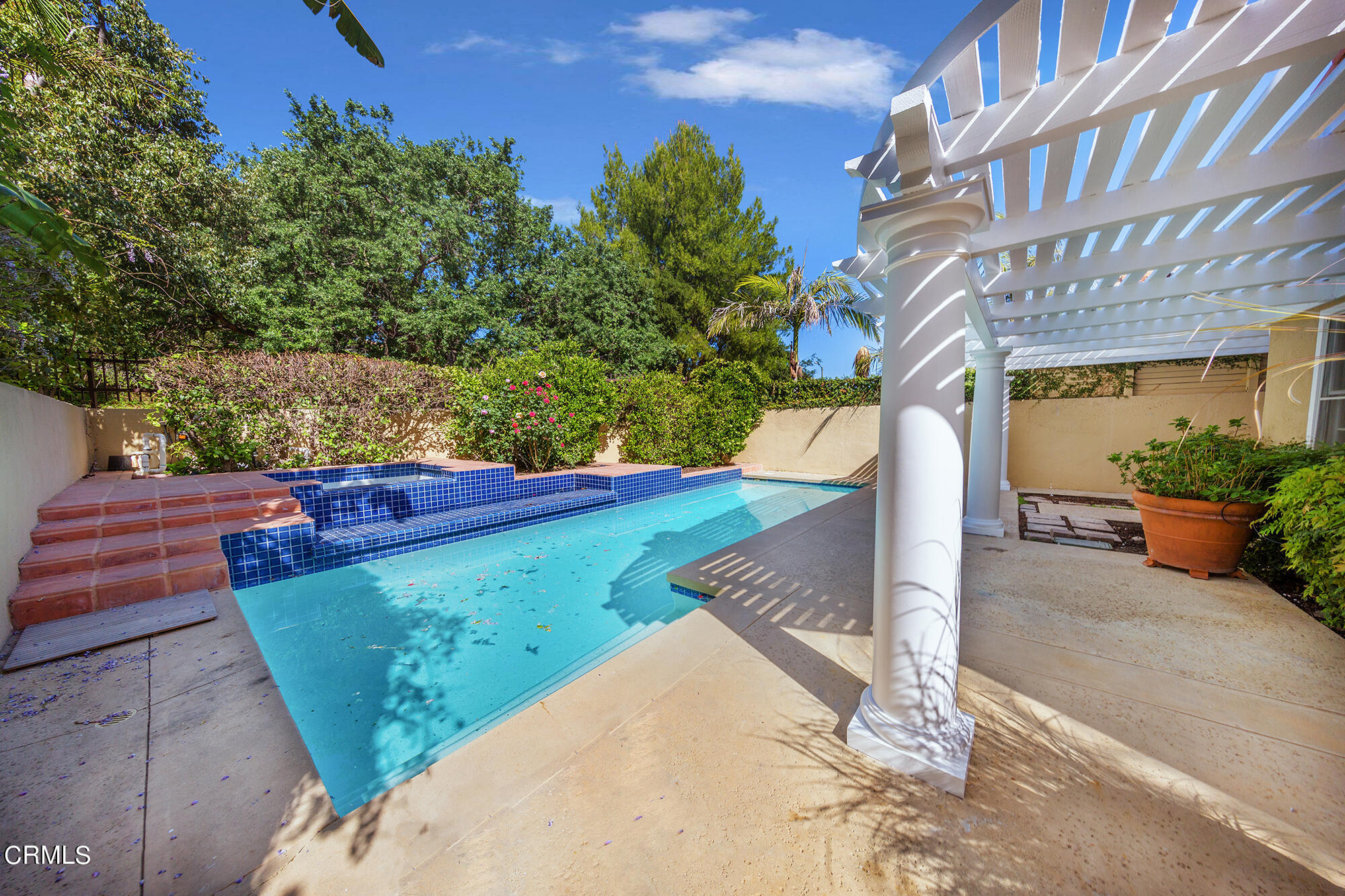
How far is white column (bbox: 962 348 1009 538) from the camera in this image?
5.25 meters

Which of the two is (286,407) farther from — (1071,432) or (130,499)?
(1071,432)

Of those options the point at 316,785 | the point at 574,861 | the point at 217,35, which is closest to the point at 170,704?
the point at 316,785

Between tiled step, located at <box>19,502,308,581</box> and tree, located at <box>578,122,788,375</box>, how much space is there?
13.6m

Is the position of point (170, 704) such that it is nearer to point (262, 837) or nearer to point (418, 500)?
point (262, 837)

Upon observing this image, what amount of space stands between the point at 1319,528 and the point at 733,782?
3.57 metres

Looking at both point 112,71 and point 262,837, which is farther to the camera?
point 112,71

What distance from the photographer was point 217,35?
34.2 feet

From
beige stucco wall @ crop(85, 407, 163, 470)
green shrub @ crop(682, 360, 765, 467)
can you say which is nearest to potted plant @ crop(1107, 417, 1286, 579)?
green shrub @ crop(682, 360, 765, 467)

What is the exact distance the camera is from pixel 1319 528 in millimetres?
2600

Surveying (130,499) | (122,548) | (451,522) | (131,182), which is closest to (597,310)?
(131,182)

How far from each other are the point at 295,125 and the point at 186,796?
1804 centimetres

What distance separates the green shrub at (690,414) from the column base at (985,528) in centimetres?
698

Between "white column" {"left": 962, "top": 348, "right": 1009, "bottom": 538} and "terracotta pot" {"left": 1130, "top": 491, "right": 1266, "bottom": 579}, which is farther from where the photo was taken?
"white column" {"left": 962, "top": 348, "right": 1009, "bottom": 538}

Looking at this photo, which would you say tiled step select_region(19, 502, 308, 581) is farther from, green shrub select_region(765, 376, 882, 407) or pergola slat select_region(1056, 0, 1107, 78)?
green shrub select_region(765, 376, 882, 407)
